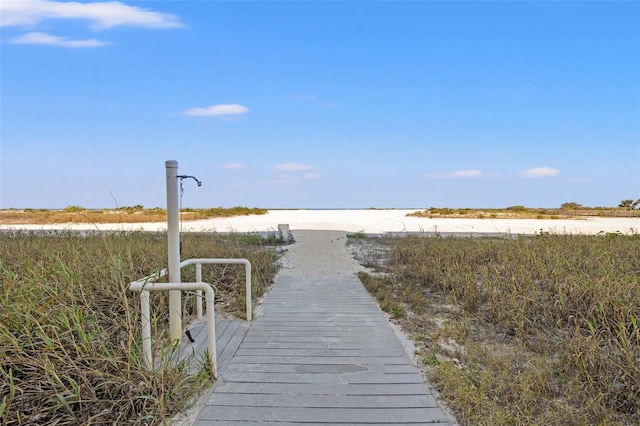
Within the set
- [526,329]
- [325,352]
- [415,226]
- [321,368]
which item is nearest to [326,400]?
[321,368]

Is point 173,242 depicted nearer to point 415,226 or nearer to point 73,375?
point 73,375

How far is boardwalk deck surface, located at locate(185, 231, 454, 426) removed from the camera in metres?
2.96

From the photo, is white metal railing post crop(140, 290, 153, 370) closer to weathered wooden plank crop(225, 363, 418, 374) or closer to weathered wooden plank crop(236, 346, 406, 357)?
weathered wooden plank crop(225, 363, 418, 374)

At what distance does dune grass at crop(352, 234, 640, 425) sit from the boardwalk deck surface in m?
0.31

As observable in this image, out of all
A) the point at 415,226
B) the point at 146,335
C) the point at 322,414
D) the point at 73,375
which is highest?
the point at 415,226

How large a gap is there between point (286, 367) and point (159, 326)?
5.88 feet

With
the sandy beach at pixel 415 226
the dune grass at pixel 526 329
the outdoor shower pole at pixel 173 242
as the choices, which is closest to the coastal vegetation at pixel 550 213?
the sandy beach at pixel 415 226

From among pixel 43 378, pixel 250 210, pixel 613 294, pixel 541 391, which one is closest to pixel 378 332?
pixel 541 391

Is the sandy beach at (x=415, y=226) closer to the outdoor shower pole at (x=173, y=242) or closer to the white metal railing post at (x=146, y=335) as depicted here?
the outdoor shower pole at (x=173, y=242)

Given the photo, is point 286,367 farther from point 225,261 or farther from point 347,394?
point 225,261

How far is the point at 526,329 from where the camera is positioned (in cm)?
480

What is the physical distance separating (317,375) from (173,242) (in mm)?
1879

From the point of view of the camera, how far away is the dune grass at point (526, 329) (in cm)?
314

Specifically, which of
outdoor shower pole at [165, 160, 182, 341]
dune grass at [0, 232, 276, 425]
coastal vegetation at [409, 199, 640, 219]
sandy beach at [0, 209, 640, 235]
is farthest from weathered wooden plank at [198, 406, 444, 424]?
coastal vegetation at [409, 199, 640, 219]
